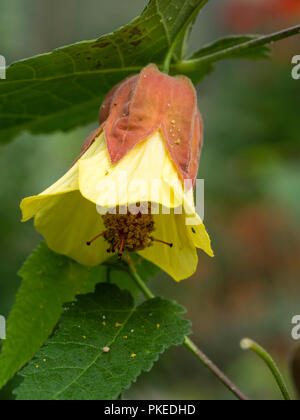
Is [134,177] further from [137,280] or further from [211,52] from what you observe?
[211,52]

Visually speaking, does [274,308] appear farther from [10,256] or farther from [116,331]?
[116,331]

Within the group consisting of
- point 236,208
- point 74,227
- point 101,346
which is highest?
point 74,227

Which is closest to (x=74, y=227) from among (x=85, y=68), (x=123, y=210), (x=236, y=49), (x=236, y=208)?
(x=123, y=210)

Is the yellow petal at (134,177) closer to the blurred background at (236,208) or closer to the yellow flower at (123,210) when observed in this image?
the yellow flower at (123,210)

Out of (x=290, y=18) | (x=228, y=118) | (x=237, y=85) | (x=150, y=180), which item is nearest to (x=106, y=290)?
(x=150, y=180)

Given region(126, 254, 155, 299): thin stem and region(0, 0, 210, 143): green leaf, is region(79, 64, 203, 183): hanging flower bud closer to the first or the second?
region(0, 0, 210, 143): green leaf

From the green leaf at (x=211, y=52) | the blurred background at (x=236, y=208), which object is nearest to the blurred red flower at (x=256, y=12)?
the blurred background at (x=236, y=208)

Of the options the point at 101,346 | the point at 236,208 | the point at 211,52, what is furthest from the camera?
the point at 236,208

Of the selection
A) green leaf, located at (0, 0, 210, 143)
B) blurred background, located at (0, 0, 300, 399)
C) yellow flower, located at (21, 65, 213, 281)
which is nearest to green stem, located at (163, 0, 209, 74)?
green leaf, located at (0, 0, 210, 143)
